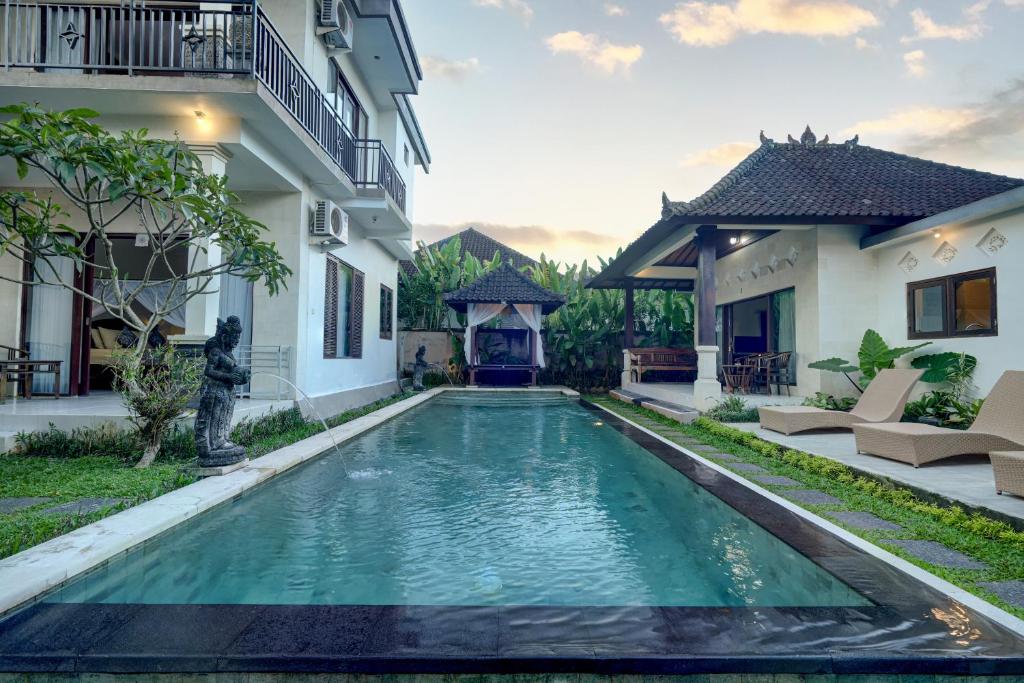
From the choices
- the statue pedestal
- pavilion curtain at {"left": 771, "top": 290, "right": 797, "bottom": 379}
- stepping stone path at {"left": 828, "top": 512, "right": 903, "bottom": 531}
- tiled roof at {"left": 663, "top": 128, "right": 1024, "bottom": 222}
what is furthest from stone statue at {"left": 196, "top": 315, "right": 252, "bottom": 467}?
pavilion curtain at {"left": 771, "top": 290, "right": 797, "bottom": 379}

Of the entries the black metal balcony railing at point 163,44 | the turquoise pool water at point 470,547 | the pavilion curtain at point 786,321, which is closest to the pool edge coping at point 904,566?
the turquoise pool water at point 470,547

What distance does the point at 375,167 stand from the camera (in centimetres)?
1095

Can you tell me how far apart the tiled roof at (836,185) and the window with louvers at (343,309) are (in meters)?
6.07

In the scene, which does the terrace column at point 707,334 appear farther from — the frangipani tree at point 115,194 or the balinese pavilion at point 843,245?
the frangipani tree at point 115,194

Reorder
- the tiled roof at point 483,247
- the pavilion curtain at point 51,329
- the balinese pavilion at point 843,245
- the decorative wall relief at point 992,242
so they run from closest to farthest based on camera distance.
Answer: the decorative wall relief at point 992,242 < the balinese pavilion at point 843,245 < the pavilion curtain at point 51,329 < the tiled roof at point 483,247

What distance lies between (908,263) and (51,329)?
13.9 m

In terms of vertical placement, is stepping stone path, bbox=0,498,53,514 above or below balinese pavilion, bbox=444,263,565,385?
below

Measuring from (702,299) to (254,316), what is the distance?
7374 millimetres

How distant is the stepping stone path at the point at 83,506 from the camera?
3547 mm

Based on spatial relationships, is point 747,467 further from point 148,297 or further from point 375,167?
point 148,297

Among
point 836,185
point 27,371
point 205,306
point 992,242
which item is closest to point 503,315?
point 836,185

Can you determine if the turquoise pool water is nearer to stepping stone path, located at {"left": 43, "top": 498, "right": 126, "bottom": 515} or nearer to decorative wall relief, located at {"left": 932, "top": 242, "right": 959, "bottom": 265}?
stepping stone path, located at {"left": 43, "top": 498, "right": 126, "bottom": 515}

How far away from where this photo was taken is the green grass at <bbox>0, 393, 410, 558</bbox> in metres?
3.18

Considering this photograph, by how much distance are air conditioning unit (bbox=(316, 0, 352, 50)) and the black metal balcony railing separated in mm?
1008
